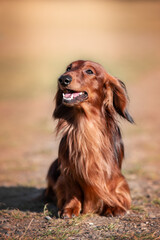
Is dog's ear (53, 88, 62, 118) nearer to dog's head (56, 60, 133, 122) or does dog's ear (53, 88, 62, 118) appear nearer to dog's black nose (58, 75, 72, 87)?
dog's head (56, 60, 133, 122)

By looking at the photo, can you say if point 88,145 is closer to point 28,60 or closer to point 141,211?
point 141,211

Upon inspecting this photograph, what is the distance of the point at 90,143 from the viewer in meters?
Answer: 4.24

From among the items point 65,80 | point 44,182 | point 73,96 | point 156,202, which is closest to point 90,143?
point 73,96

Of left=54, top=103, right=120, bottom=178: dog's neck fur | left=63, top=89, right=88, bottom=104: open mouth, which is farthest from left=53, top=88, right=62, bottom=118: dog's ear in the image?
left=63, top=89, right=88, bottom=104: open mouth

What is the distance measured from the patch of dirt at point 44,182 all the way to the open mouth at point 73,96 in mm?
1324

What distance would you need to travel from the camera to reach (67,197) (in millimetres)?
4332

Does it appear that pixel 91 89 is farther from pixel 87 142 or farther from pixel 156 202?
pixel 156 202

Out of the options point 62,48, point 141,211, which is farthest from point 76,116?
point 62,48

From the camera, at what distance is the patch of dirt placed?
12.6 feet

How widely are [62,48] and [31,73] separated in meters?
11.1

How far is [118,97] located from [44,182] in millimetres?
2613

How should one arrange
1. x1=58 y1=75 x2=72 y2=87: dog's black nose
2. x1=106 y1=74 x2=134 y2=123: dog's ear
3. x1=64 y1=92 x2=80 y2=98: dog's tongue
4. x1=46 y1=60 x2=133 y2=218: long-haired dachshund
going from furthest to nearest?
x1=106 y1=74 x2=134 y2=123: dog's ear → x1=46 y1=60 x2=133 y2=218: long-haired dachshund → x1=64 y1=92 x2=80 y2=98: dog's tongue → x1=58 y1=75 x2=72 y2=87: dog's black nose

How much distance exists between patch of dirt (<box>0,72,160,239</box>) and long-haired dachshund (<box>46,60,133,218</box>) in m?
0.21

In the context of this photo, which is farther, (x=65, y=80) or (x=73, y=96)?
(x=73, y=96)
